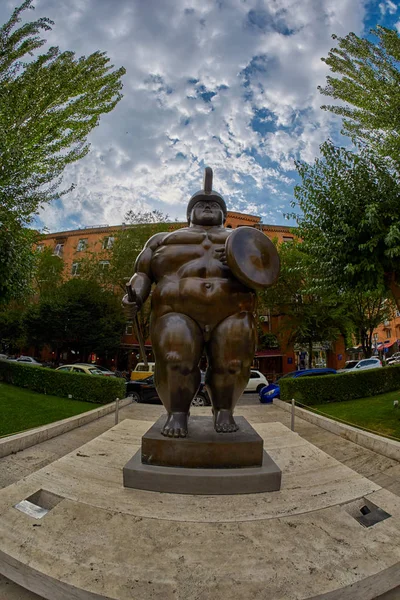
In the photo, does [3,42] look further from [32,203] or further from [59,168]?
[32,203]

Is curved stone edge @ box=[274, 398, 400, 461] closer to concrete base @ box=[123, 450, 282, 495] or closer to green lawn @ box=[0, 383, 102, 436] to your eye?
concrete base @ box=[123, 450, 282, 495]

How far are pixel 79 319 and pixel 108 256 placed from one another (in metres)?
7.76

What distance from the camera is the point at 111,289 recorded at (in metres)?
28.0

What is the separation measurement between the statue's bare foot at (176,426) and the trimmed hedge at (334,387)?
943 centimetres

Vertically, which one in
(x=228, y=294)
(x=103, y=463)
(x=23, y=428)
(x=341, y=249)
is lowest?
(x=23, y=428)

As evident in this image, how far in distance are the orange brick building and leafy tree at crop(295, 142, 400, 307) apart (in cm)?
1444

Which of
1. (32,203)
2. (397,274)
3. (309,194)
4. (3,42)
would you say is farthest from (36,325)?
(397,274)

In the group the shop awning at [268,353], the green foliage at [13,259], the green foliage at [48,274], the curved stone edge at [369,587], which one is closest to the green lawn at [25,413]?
the green foliage at [13,259]

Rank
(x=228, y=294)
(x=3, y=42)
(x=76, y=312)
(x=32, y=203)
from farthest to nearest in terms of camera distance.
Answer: (x=76, y=312)
(x=32, y=203)
(x=3, y=42)
(x=228, y=294)

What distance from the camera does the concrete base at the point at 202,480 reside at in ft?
7.61

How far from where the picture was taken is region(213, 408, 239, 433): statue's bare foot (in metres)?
2.73

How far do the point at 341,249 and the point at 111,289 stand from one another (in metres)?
23.1

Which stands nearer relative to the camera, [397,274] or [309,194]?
[397,274]

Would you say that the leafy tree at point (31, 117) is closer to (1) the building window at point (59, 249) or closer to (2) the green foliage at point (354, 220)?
(2) the green foliage at point (354, 220)
